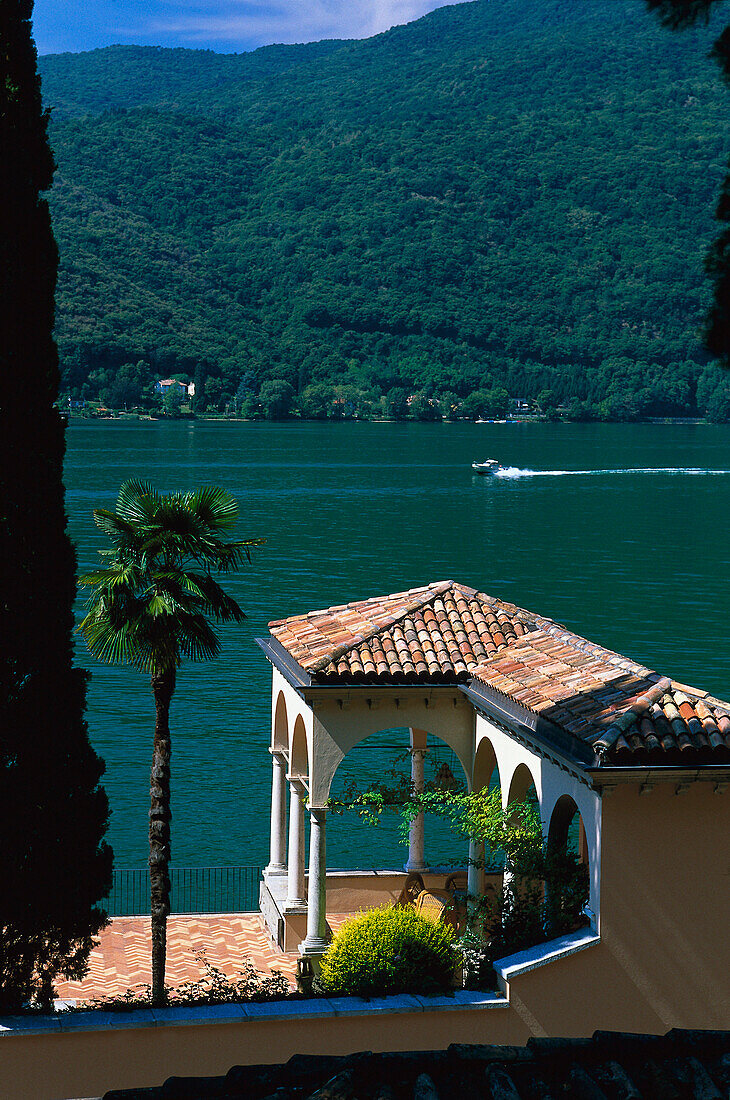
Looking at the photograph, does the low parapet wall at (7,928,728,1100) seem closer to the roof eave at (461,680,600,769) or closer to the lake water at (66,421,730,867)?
the roof eave at (461,680,600,769)

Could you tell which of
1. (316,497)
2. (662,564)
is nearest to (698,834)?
(662,564)

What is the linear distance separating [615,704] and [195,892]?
15.3m

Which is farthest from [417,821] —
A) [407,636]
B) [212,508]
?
[212,508]

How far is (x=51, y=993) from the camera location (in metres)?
11.6

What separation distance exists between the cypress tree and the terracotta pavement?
3.04m

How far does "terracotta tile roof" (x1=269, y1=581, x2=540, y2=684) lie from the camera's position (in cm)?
1418

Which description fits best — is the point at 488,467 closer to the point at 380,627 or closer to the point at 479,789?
the point at 380,627

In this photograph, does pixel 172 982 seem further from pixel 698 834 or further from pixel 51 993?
pixel 698 834

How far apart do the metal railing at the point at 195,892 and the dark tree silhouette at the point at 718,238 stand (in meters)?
18.4

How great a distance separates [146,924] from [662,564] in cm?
6011

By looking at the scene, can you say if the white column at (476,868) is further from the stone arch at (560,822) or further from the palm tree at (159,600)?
the palm tree at (159,600)

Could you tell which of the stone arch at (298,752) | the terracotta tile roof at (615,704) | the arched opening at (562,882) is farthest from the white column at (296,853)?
the arched opening at (562,882)

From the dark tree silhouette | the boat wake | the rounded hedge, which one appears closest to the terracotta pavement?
the rounded hedge

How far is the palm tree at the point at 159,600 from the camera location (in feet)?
45.6
